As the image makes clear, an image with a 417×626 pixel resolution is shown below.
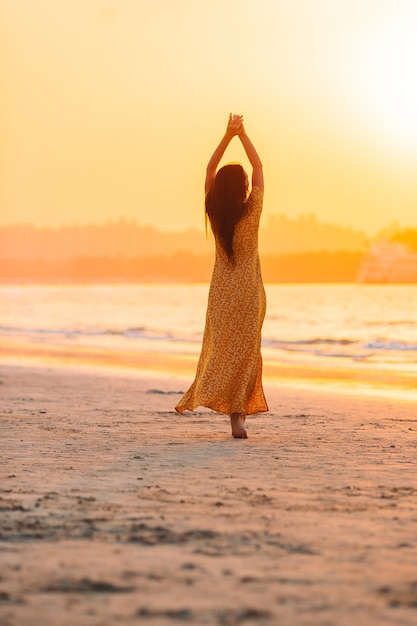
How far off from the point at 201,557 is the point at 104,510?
906mm

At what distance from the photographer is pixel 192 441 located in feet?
22.3

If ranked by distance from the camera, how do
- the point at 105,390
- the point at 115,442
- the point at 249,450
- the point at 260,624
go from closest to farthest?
the point at 260,624
the point at 249,450
the point at 115,442
the point at 105,390

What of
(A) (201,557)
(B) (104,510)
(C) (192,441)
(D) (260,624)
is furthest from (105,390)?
(D) (260,624)

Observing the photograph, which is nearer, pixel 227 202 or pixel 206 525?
pixel 206 525

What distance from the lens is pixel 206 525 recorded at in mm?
3941

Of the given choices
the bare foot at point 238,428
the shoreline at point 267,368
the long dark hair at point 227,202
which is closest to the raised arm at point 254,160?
the long dark hair at point 227,202

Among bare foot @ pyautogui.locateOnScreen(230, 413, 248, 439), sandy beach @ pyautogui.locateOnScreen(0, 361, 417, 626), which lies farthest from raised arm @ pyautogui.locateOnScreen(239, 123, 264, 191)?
sandy beach @ pyautogui.locateOnScreen(0, 361, 417, 626)

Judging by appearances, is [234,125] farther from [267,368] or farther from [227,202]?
[267,368]

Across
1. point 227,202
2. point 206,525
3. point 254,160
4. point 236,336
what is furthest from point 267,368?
point 206,525

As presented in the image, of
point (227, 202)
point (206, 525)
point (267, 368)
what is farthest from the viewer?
point (267, 368)

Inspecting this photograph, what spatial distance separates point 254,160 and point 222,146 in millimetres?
270

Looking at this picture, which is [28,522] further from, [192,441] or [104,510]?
[192,441]

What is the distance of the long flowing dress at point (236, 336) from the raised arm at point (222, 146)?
15.8 inches

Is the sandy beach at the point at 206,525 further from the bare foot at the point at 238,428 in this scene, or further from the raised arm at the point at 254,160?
the raised arm at the point at 254,160
